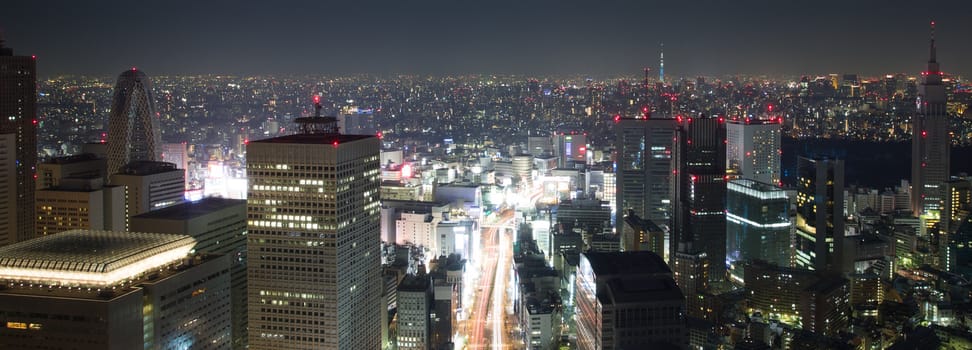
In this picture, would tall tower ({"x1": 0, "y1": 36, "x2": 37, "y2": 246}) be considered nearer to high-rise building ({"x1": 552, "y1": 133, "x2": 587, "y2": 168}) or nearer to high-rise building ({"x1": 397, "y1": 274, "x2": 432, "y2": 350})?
high-rise building ({"x1": 397, "y1": 274, "x2": 432, "y2": 350})

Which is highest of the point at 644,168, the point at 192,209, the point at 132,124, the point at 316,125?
the point at 132,124

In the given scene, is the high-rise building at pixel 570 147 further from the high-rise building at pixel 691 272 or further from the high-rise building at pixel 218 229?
the high-rise building at pixel 218 229

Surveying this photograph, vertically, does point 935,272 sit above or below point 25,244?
below

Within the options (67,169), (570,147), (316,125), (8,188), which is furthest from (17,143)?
(570,147)

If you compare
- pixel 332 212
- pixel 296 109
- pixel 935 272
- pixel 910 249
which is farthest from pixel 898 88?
pixel 332 212

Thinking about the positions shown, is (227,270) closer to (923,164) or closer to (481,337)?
(481,337)

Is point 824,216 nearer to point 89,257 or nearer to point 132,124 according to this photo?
point 132,124
